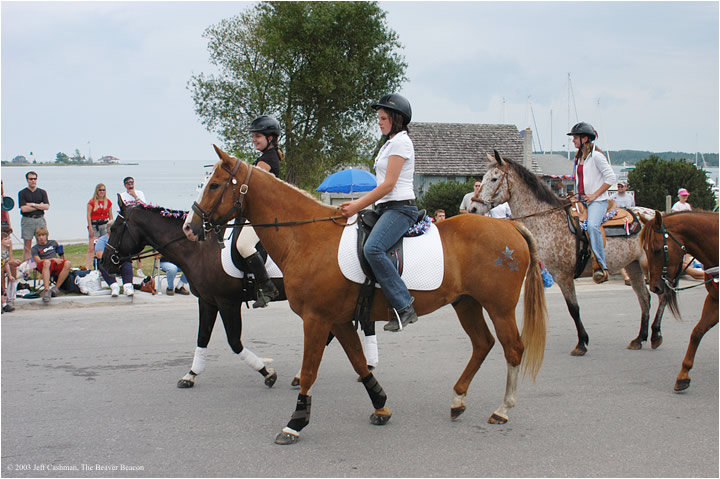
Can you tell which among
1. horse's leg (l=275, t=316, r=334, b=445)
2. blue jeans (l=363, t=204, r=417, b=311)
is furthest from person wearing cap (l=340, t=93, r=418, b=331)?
horse's leg (l=275, t=316, r=334, b=445)

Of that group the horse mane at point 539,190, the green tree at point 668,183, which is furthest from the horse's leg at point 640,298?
the green tree at point 668,183

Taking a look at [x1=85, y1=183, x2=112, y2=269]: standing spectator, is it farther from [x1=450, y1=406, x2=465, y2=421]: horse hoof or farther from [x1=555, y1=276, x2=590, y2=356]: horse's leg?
[x1=450, y1=406, x2=465, y2=421]: horse hoof

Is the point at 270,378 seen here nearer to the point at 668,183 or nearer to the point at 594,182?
the point at 594,182

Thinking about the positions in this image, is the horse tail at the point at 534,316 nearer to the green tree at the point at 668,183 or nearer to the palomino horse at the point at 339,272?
the palomino horse at the point at 339,272

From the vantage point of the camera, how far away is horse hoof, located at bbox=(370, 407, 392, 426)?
5090mm

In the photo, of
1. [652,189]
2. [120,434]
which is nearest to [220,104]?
[652,189]

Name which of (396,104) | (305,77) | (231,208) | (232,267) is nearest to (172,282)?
(232,267)

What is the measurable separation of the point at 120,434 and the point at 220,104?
73.4 feet

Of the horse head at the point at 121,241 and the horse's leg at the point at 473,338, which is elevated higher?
the horse head at the point at 121,241

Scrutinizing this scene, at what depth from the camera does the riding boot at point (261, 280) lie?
5.80 meters

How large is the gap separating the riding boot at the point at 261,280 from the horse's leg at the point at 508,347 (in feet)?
6.78

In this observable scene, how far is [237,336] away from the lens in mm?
6113

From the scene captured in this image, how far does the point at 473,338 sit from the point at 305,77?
67.8ft

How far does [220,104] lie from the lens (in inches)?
1013
